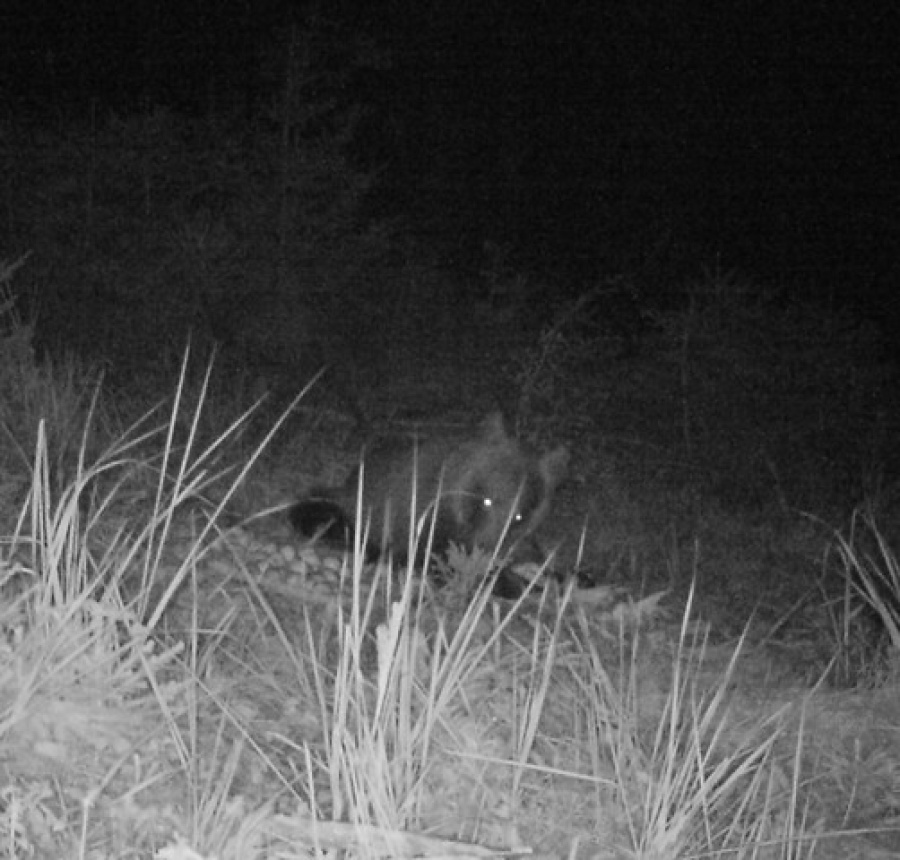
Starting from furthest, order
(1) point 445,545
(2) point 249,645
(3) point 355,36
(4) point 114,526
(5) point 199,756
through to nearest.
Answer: (3) point 355,36
(1) point 445,545
(4) point 114,526
(2) point 249,645
(5) point 199,756

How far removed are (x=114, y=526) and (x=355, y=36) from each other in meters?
8.24

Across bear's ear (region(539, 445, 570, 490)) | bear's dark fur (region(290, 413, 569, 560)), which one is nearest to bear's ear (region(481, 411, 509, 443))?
bear's dark fur (region(290, 413, 569, 560))

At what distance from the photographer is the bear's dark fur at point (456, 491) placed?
6.15 metres

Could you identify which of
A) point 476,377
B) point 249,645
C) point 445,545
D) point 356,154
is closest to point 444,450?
point 445,545

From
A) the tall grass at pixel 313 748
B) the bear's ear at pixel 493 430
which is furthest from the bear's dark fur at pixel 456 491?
the tall grass at pixel 313 748

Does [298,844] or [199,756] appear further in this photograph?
[199,756]

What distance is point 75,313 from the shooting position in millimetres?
10102

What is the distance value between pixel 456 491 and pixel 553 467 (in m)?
0.78

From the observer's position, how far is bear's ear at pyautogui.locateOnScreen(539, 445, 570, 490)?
7020mm

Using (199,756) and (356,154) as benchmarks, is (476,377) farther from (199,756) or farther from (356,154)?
(199,756)

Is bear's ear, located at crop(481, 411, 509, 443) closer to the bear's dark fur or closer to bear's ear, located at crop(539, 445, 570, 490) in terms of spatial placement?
the bear's dark fur

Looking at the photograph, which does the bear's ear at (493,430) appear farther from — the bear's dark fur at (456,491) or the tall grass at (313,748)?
the tall grass at (313,748)

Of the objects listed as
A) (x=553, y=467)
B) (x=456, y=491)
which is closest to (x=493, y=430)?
(x=553, y=467)

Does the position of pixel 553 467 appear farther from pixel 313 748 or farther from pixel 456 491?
pixel 313 748
